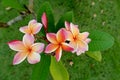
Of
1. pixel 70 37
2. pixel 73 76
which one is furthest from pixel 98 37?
pixel 73 76

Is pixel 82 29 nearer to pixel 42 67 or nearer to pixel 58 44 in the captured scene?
pixel 42 67

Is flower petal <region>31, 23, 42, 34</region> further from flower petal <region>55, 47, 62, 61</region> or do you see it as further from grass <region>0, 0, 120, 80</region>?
grass <region>0, 0, 120, 80</region>

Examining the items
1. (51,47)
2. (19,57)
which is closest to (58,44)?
(51,47)

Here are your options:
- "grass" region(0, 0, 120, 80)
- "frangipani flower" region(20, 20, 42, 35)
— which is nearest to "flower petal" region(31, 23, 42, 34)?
"frangipani flower" region(20, 20, 42, 35)

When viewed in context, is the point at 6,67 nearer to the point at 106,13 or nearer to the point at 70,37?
the point at 106,13

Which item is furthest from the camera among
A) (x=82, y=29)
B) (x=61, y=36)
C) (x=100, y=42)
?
(x=82, y=29)

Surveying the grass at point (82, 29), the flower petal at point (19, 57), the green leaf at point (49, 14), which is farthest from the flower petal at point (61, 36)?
the grass at point (82, 29)

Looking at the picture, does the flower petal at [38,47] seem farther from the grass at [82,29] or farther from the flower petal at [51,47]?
the grass at [82,29]
